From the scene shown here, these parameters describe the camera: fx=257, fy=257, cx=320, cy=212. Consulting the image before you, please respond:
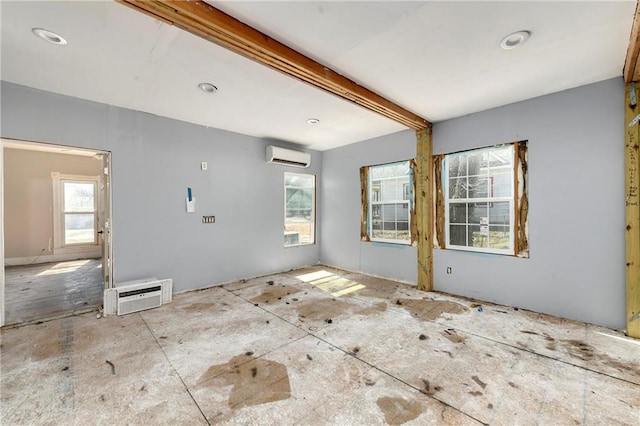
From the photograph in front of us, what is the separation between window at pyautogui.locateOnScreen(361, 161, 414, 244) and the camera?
4.71 metres

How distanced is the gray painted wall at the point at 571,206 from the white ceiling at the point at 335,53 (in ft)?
0.92

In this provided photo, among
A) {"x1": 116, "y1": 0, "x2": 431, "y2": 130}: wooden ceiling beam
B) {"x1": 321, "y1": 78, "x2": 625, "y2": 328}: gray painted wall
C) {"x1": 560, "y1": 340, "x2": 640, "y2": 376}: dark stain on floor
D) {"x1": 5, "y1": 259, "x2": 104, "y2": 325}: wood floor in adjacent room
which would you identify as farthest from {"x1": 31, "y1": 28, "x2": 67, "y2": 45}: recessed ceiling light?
{"x1": 560, "y1": 340, "x2": 640, "y2": 376}: dark stain on floor

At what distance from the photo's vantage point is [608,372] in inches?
81.1

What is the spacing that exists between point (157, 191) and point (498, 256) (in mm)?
5021

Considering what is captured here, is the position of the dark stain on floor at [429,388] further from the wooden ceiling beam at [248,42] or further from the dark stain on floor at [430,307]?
the wooden ceiling beam at [248,42]

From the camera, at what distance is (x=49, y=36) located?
2068mm

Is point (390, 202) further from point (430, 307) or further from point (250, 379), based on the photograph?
point (250, 379)

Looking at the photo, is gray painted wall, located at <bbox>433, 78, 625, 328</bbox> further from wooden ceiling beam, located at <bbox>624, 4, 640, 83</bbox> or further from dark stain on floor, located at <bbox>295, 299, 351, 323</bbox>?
dark stain on floor, located at <bbox>295, 299, 351, 323</bbox>

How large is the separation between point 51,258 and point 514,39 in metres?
9.40

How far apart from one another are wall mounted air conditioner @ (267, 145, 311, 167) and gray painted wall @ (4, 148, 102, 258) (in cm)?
555

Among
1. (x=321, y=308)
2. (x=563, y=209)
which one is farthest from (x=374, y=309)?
(x=563, y=209)

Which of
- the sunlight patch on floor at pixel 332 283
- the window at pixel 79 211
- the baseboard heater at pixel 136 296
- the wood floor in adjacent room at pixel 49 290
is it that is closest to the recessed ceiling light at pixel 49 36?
the baseboard heater at pixel 136 296

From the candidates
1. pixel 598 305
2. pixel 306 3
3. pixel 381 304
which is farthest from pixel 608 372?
pixel 306 3

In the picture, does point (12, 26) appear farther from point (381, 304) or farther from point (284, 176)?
point (381, 304)
